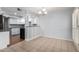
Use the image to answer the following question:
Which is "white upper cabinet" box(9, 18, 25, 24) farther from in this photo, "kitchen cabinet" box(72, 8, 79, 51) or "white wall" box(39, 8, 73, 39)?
"kitchen cabinet" box(72, 8, 79, 51)

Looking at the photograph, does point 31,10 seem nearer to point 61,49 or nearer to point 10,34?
point 10,34

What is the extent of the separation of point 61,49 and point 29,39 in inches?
29.6

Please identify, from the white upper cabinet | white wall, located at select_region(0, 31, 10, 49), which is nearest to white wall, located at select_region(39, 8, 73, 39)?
the white upper cabinet

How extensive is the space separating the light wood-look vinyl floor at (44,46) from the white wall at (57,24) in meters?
0.15

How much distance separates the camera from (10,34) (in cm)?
197

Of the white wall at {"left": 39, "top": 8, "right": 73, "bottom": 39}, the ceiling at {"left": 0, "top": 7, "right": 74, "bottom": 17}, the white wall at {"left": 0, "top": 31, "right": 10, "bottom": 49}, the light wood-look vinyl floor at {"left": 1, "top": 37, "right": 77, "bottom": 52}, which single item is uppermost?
the ceiling at {"left": 0, "top": 7, "right": 74, "bottom": 17}

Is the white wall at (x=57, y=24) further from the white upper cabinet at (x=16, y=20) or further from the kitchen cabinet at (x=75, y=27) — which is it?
the white upper cabinet at (x=16, y=20)

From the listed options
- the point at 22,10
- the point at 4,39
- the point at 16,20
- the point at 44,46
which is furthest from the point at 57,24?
the point at 4,39

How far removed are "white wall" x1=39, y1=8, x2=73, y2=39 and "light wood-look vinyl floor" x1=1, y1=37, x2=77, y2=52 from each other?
15cm

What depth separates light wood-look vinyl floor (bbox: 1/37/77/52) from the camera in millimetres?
1791

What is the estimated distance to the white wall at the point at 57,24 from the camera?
1902mm

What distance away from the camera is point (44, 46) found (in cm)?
185

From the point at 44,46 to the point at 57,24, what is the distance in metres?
0.58
